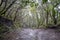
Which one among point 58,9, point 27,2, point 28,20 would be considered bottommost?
point 28,20

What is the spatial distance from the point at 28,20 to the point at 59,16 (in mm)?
11921

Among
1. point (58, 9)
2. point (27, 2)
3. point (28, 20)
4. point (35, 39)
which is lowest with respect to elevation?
point (28, 20)

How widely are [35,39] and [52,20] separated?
405 inches

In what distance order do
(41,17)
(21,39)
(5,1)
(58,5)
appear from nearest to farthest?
(21,39) < (5,1) < (58,5) < (41,17)

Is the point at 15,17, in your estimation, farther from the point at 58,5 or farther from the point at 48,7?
the point at 58,5

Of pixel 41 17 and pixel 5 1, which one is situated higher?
pixel 5 1

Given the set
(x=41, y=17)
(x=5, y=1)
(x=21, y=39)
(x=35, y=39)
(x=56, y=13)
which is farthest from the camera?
Answer: (x=41, y=17)

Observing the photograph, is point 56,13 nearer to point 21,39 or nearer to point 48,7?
point 48,7

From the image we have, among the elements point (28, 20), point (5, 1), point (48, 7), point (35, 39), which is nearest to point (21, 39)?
point (35, 39)

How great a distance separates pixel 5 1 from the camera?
37.4ft

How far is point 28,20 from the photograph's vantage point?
1150 inches

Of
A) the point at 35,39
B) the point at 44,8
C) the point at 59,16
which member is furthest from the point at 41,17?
the point at 35,39

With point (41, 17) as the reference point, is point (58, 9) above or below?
above

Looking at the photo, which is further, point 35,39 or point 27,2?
point 27,2
